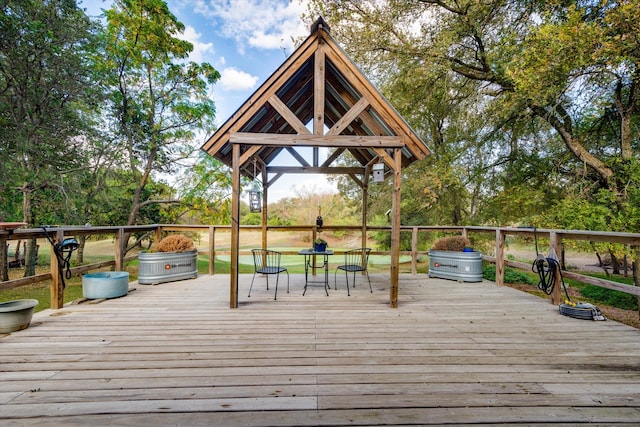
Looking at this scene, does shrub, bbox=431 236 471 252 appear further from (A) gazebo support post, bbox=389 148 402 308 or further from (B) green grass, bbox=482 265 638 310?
(B) green grass, bbox=482 265 638 310

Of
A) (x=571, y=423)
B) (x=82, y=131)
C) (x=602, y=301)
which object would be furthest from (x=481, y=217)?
(x=82, y=131)

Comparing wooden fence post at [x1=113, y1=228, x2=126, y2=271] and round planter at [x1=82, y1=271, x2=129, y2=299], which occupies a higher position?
wooden fence post at [x1=113, y1=228, x2=126, y2=271]

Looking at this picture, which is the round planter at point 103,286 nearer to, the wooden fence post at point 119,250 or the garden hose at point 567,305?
the wooden fence post at point 119,250

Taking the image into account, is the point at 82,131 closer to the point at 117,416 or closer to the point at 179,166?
the point at 179,166

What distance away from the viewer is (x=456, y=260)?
576 cm

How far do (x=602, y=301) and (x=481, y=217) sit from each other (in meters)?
4.65

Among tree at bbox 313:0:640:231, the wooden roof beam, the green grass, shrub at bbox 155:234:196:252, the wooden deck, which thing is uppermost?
tree at bbox 313:0:640:231

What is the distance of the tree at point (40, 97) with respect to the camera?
309 inches

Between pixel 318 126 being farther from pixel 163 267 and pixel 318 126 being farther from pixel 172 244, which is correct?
pixel 163 267

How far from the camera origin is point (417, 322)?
347 cm

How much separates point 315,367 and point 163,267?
4.25 m

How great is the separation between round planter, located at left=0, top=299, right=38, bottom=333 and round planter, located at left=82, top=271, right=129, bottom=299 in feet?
3.44

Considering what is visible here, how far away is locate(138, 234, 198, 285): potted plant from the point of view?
17.5 ft

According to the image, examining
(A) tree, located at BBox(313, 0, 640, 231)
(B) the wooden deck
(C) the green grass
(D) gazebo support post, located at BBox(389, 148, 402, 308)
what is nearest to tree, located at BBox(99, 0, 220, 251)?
(A) tree, located at BBox(313, 0, 640, 231)
